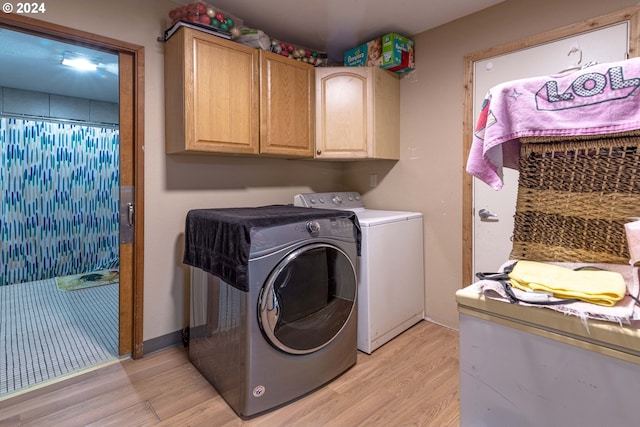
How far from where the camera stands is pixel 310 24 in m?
2.48

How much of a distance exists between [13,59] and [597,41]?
449 cm

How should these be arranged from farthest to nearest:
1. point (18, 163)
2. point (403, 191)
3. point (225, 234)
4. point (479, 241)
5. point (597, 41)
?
point (18, 163) → point (403, 191) → point (479, 241) → point (597, 41) → point (225, 234)

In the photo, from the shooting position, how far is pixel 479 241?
2361mm

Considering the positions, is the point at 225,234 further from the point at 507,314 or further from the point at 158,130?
the point at 507,314

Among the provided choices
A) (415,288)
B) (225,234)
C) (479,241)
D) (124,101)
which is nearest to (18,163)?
(124,101)

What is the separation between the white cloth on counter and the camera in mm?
614

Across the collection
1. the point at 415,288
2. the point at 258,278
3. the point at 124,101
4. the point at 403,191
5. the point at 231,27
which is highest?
the point at 231,27

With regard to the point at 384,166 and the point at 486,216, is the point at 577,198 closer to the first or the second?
the point at 486,216

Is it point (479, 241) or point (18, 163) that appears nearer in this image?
point (479, 241)

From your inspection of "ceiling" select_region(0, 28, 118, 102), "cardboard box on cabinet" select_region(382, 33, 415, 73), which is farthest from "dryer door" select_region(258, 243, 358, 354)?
"ceiling" select_region(0, 28, 118, 102)

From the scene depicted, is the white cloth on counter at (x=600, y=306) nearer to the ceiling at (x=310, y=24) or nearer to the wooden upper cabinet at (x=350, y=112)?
the wooden upper cabinet at (x=350, y=112)

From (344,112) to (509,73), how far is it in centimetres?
113

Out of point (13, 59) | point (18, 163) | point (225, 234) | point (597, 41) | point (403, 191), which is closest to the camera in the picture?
point (225, 234)

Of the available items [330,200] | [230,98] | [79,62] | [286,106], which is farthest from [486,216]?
[79,62]
